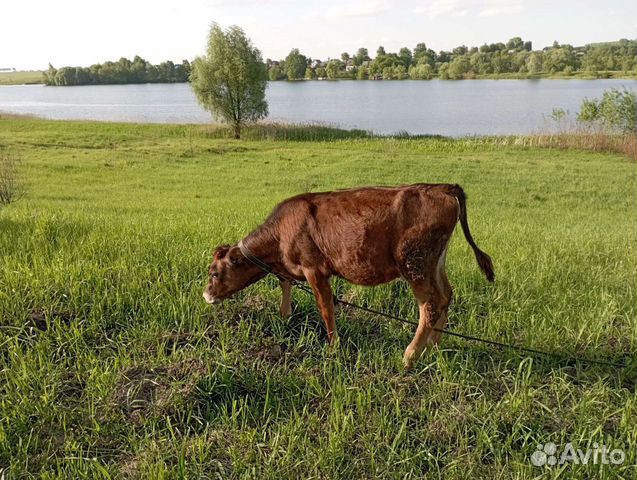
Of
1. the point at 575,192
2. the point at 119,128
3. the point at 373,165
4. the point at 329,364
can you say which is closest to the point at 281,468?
the point at 329,364

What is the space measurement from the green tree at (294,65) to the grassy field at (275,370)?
174m

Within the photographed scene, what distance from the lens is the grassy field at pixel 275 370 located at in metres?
3.44

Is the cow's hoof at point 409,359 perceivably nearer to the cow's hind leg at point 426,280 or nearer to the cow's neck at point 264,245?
the cow's hind leg at point 426,280

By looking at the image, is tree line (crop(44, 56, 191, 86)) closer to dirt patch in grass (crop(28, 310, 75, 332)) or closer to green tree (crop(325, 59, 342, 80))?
green tree (crop(325, 59, 342, 80))

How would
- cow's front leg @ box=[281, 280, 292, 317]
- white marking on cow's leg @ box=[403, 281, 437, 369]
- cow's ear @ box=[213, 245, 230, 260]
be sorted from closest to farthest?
white marking on cow's leg @ box=[403, 281, 437, 369] < cow's ear @ box=[213, 245, 230, 260] < cow's front leg @ box=[281, 280, 292, 317]

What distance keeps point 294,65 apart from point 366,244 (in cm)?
17739

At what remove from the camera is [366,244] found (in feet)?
13.1

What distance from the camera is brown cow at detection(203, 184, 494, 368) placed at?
3.89m

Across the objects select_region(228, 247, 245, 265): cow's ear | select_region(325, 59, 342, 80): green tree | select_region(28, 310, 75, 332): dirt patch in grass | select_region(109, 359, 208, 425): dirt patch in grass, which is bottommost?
select_region(109, 359, 208, 425): dirt patch in grass


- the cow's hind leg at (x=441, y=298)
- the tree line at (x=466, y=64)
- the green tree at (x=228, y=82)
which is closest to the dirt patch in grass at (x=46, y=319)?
the cow's hind leg at (x=441, y=298)

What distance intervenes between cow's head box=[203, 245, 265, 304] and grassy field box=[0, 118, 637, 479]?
14.5 inches

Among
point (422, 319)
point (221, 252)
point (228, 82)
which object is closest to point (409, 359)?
point (422, 319)

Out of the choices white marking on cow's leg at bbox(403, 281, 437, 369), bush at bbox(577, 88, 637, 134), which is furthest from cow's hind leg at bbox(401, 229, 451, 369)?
bush at bbox(577, 88, 637, 134)

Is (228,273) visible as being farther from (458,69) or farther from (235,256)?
(458,69)
